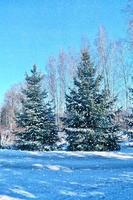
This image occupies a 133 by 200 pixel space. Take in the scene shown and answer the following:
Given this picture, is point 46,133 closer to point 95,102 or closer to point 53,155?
point 95,102

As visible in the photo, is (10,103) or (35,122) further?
(10,103)

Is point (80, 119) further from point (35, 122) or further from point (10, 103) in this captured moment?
point (10, 103)

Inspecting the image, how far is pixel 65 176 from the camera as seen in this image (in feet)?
44.9

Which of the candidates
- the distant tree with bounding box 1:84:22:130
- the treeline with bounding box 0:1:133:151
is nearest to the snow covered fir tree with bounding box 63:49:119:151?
the treeline with bounding box 0:1:133:151

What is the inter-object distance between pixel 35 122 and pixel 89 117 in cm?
434

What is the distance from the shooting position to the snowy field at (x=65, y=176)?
10.7 m

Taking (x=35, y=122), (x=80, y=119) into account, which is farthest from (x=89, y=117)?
(x=35, y=122)

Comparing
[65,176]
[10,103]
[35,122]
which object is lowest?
[65,176]

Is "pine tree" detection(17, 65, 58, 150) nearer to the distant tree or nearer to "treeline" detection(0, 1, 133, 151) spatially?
"treeline" detection(0, 1, 133, 151)

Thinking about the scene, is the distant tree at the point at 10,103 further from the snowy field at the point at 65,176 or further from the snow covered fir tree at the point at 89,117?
the snowy field at the point at 65,176

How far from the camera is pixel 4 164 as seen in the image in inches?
Answer: 647

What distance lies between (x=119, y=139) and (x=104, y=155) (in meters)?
6.73

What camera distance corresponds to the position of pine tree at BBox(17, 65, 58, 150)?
2688 centimetres

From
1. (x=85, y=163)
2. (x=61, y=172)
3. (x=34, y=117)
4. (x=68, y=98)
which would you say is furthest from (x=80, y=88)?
(x=61, y=172)
